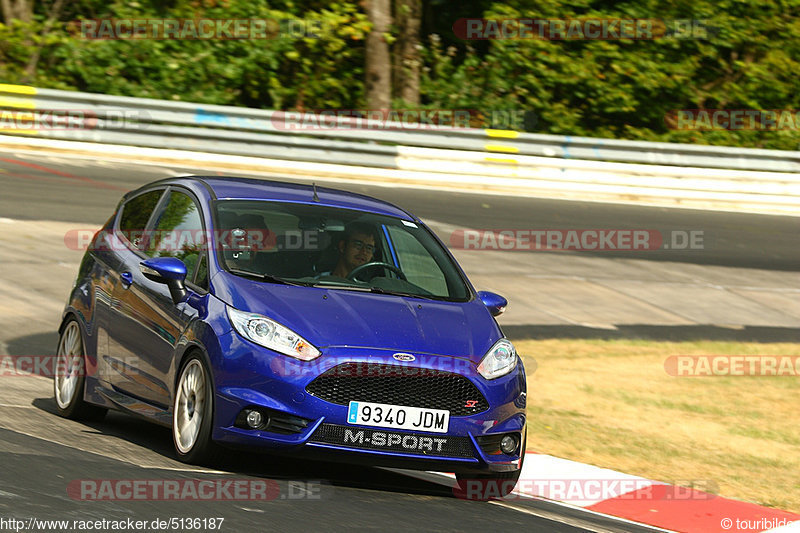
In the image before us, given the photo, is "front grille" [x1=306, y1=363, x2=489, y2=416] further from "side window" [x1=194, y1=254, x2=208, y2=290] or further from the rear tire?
the rear tire

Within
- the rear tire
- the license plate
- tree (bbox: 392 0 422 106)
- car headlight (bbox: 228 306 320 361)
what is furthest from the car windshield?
tree (bbox: 392 0 422 106)

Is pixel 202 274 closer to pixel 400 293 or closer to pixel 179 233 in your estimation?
pixel 179 233

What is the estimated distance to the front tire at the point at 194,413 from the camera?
634 cm

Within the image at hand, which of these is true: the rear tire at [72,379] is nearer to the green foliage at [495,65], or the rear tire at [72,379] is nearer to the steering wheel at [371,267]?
the steering wheel at [371,267]

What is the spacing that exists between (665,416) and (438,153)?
39.2ft

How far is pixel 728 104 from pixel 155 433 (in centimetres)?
2392

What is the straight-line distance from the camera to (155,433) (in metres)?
7.97

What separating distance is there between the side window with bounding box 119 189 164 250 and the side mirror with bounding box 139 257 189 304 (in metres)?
0.89

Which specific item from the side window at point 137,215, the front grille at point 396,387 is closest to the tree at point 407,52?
the side window at point 137,215

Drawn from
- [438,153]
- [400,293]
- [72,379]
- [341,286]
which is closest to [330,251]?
[341,286]

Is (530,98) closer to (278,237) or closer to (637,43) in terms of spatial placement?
(637,43)

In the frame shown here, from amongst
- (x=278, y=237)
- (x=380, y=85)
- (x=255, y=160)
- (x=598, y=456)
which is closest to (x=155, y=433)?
(x=278, y=237)

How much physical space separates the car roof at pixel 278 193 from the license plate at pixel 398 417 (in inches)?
71.0

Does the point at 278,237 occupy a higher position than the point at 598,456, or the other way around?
the point at 278,237
